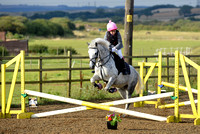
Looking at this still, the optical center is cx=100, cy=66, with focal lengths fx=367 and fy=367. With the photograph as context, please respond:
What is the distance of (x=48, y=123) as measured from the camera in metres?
7.61

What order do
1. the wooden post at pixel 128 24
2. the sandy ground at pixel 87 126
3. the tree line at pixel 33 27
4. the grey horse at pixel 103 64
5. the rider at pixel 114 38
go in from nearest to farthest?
1. the sandy ground at pixel 87 126
2. the grey horse at pixel 103 64
3. the rider at pixel 114 38
4. the wooden post at pixel 128 24
5. the tree line at pixel 33 27

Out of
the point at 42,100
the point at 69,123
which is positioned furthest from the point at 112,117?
the point at 42,100

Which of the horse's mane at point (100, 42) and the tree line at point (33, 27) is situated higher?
the horse's mane at point (100, 42)

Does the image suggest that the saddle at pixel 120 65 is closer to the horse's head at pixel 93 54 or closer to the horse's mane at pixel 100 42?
the horse's mane at pixel 100 42

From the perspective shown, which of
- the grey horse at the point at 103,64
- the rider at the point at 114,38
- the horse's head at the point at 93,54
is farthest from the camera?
the rider at the point at 114,38

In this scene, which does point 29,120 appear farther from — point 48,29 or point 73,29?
point 73,29

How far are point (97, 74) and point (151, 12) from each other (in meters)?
139

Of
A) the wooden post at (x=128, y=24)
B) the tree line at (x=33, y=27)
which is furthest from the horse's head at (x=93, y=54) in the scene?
the tree line at (x=33, y=27)

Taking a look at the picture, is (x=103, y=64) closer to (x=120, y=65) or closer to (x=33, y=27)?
(x=120, y=65)

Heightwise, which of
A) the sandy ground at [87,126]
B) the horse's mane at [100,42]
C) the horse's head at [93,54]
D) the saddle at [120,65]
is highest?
the horse's mane at [100,42]

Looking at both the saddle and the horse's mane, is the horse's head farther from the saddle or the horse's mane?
the saddle

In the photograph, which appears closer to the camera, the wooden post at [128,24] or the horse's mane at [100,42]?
the horse's mane at [100,42]

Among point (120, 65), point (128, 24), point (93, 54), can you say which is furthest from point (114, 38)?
point (128, 24)

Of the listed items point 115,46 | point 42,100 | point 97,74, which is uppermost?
point 115,46
